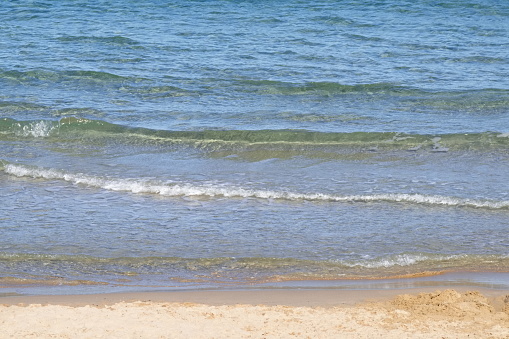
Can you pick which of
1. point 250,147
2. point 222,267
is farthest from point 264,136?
point 222,267

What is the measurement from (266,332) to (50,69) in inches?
439

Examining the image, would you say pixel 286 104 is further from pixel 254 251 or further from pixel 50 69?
pixel 254 251

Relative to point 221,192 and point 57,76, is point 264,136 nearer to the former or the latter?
point 221,192

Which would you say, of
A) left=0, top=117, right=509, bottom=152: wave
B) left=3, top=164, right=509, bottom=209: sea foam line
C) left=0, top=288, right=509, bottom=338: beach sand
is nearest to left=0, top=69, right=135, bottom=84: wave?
left=0, top=117, right=509, bottom=152: wave

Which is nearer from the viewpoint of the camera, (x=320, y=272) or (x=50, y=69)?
(x=320, y=272)

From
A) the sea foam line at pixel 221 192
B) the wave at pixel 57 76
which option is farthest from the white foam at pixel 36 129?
the wave at pixel 57 76

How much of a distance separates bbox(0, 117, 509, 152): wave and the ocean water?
42 mm

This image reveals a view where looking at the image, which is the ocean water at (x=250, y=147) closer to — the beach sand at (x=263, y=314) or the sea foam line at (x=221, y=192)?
the sea foam line at (x=221, y=192)

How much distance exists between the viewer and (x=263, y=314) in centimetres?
511

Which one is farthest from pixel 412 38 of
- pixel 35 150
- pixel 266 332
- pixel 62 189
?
pixel 266 332

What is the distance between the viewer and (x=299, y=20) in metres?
19.5

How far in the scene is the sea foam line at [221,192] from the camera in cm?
770

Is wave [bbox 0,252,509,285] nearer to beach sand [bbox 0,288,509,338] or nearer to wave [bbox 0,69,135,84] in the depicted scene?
beach sand [bbox 0,288,509,338]

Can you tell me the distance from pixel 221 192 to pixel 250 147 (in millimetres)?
2416
